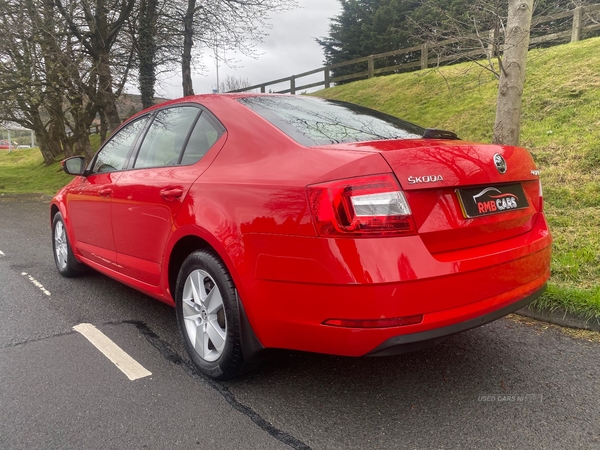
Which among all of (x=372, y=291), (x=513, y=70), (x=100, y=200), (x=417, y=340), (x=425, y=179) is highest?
(x=513, y=70)

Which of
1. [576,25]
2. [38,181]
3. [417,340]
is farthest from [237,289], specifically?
[38,181]

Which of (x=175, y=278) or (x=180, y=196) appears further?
(x=175, y=278)

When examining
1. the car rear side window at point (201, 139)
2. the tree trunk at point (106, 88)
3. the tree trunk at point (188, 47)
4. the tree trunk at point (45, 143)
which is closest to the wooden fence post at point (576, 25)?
the tree trunk at point (188, 47)

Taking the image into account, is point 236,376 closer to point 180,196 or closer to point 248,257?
point 248,257

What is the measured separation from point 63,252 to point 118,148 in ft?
5.33

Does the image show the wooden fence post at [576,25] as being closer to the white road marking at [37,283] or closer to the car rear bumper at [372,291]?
the car rear bumper at [372,291]

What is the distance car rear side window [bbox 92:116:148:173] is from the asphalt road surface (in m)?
1.35

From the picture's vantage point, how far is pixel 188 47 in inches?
542

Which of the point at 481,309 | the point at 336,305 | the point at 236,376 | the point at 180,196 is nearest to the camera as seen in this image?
the point at 336,305

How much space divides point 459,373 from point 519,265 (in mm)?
740

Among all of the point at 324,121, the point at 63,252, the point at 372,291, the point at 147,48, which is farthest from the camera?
the point at 147,48

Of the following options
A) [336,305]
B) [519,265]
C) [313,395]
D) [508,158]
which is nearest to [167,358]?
[313,395]

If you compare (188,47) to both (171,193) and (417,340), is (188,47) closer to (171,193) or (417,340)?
(171,193)

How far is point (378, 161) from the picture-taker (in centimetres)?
207
